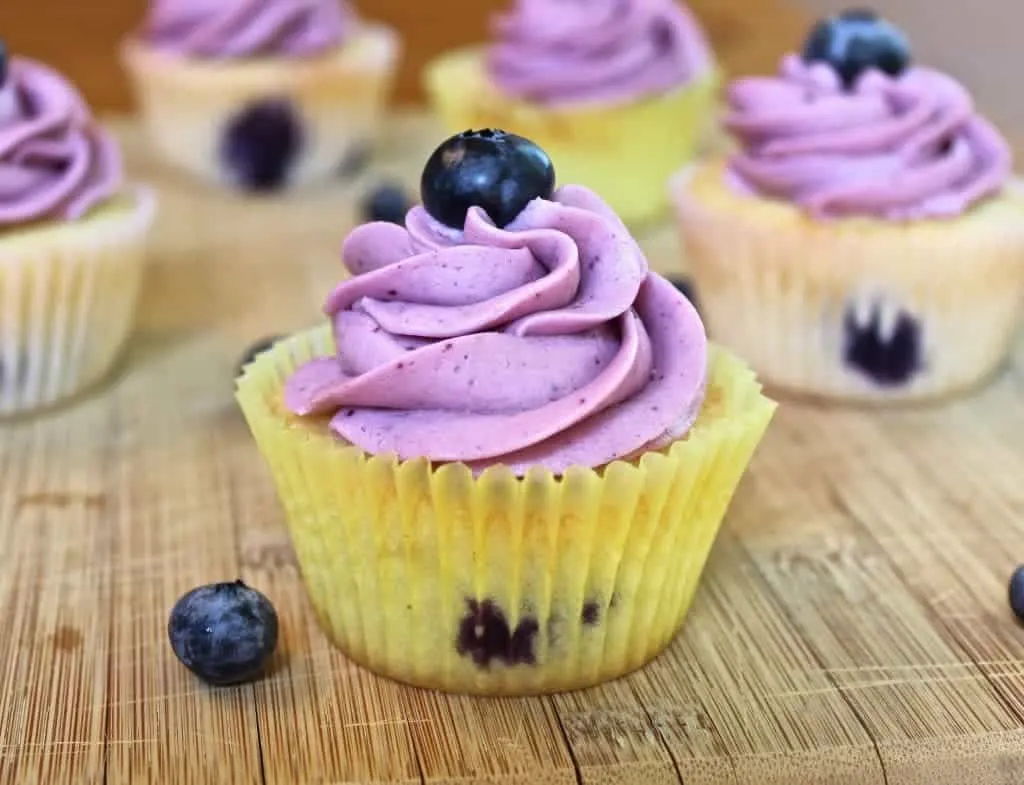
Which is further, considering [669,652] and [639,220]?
[639,220]

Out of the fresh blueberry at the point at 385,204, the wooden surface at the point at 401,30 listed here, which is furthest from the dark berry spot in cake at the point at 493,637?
the wooden surface at the point at 401,30

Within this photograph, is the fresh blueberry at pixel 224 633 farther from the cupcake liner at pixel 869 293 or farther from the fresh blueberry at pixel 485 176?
the cupcake liner at pixel 869 293

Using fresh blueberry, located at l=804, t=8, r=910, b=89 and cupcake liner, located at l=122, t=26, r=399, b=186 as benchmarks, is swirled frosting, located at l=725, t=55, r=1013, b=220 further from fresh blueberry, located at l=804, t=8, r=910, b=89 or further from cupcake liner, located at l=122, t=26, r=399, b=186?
cupcake liner, located at l=122, t=26, r=399, b=186

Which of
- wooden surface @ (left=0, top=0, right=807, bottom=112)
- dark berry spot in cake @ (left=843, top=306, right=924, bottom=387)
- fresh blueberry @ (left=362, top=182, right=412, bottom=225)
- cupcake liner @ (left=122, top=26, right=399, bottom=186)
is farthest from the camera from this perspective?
wooden surface @ (left=0, top=0, right=807, bottom=112)

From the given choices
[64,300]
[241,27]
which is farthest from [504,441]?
[241,27]

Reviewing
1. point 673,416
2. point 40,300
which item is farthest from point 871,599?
point 40,300

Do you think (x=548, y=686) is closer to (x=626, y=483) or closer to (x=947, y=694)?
(x=626, y=483)

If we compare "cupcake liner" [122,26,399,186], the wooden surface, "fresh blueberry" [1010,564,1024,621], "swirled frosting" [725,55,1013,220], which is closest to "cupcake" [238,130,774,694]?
"fresh blueberry" [1010,564,1024,621]
